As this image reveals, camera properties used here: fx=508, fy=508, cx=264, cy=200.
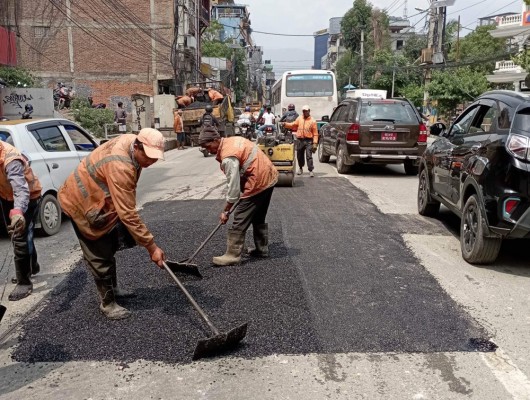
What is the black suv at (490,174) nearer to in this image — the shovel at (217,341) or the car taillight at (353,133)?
the shovel at (217,341)

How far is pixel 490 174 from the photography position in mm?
4797

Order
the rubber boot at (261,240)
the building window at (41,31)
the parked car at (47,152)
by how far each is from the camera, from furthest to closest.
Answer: the building window at (41,31)
the parked car at (47,152)
the rubber boot at (261,240)

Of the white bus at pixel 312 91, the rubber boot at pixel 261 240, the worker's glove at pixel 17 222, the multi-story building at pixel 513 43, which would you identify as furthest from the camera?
the multi-story building at pixel 513 43

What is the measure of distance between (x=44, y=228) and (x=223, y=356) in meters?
4.28

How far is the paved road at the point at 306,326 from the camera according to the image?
3.09 metres

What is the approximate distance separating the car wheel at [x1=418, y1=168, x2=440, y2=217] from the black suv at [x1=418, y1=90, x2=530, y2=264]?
871 mm

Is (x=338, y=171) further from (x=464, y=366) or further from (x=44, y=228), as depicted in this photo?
(x=464, y=366)

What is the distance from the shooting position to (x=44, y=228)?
673 cm

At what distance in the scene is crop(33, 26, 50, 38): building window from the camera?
3526 centimetres

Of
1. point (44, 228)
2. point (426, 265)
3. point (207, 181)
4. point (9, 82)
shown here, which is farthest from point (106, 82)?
point (426, 265)

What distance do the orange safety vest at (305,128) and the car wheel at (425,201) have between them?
3.89m

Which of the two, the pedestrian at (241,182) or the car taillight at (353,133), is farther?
the car taillight at (353,133)

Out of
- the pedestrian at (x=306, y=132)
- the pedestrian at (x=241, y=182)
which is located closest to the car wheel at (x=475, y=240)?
the pedestrian at (x=241, y=182)

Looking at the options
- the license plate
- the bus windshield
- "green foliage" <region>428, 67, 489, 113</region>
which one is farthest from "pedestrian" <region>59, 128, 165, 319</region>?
"green foliage" <region>428, 67, 489, 113</region>
